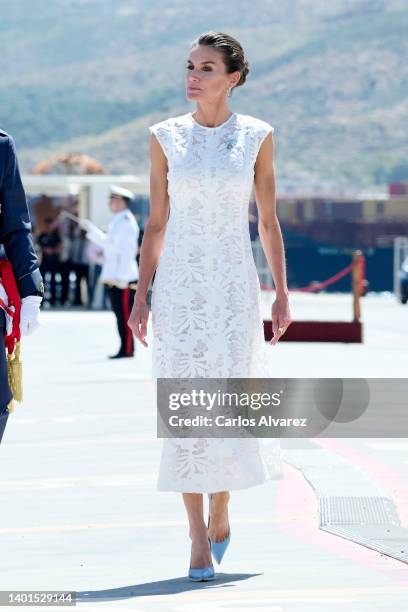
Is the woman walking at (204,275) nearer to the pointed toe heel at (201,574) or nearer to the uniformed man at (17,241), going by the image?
the pointed toe heel at (201,574)

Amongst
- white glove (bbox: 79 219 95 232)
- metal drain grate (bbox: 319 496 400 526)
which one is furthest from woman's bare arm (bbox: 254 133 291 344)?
white glove (bbox: 79 219 95 232)

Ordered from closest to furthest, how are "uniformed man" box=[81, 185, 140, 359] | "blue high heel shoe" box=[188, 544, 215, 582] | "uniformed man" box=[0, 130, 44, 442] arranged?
"uniformed man" box=[0, 130, 44, 442] < "blue high heel shoe" box=[188, 544, 215, 582] < "uniformed man" box=[81, 185, 140, 359]

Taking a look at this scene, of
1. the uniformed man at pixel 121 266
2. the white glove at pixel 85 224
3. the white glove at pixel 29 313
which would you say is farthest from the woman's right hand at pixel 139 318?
the white glove at pixel 85 224

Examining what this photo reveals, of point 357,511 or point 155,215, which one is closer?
point 155,215

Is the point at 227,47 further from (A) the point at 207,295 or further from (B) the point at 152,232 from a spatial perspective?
(A) the point at 207,295

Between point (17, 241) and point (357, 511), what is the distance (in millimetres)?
2574

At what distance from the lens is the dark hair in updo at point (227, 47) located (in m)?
7.28

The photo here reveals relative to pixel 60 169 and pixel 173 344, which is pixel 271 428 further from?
pixel 60 169

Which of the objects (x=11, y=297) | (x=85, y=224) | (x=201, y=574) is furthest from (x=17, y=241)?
(x=85, y=224)

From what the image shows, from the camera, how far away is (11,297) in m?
6.62

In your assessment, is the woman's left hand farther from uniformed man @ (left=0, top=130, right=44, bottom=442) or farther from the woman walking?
uniformed man @ (left=0, top=130, right=44, bottom=442)

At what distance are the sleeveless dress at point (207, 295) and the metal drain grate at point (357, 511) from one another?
1.20 m

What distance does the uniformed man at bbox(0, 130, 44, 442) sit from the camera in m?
6.59

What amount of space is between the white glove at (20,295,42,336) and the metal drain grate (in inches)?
A: 84.3
